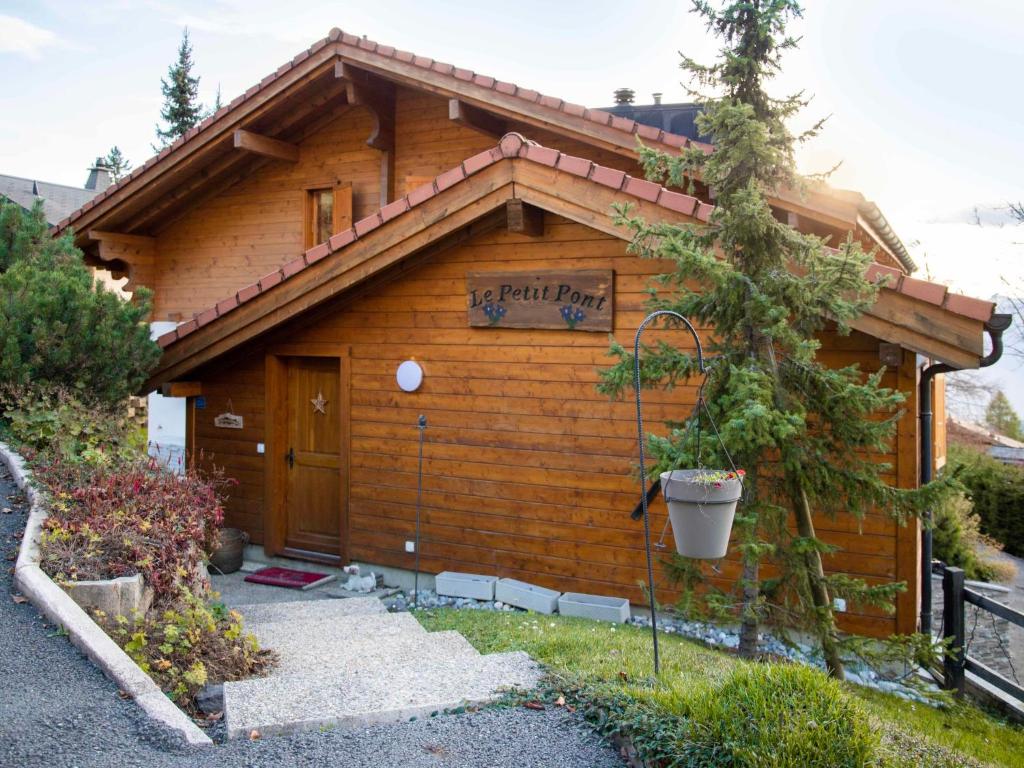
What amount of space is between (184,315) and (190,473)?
6.00 m

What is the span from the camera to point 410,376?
8094 millimetres

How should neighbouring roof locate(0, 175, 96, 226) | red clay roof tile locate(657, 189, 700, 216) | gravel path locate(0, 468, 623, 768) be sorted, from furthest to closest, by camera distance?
neighbouring roof locate(0, 175, 96, 226), red clay roof tile locate(657, 189, 700, 216), gravel path locate(0, 468, 623, 768)

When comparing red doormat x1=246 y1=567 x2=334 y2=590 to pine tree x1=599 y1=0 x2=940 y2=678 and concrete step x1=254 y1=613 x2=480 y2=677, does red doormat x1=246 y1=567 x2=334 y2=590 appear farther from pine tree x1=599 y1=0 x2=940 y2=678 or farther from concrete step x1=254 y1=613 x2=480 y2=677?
pine tree x1=599 y1=0 x2=940 y2=678

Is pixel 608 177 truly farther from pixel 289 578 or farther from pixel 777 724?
pixel 289 578

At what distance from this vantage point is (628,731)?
3346mm

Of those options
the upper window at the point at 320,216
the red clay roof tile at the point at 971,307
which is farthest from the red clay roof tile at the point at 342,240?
the red clay roof tile at the point at 971,307

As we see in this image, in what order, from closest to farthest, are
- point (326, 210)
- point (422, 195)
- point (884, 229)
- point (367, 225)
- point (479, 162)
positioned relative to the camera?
point (479, 162)
point (422, 195)
point (367, 225)
point (884, 229)
point (326, 210)

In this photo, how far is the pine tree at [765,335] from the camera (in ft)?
15.0

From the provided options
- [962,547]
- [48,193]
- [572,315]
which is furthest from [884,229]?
[48,193]

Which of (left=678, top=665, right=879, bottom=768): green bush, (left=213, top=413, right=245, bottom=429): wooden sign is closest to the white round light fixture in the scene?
(left=213, top=413, right=245, bottom=429): wooden sign

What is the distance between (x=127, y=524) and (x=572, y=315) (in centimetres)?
395

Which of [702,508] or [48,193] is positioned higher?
[48,193]

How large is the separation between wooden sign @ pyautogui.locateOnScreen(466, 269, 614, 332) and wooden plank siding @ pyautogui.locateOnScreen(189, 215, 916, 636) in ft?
0.32

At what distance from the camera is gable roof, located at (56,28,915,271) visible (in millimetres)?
7355
